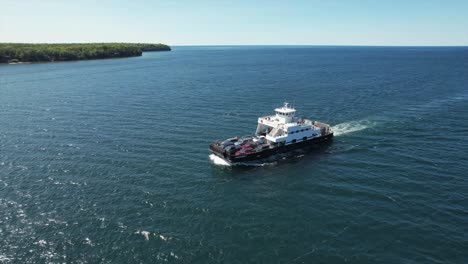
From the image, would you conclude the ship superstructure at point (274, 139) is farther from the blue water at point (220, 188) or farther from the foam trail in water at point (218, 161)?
the blue water at point (220, 188)

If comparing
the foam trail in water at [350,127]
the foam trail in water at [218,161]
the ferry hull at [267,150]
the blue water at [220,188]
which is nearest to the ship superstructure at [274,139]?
the ferry hull at [267,150]

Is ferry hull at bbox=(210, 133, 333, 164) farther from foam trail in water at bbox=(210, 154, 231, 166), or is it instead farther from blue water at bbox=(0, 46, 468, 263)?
blue water at bbox=(0, 46, 468, 263)

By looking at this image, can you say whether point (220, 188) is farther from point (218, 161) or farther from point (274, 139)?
point (274, 139)

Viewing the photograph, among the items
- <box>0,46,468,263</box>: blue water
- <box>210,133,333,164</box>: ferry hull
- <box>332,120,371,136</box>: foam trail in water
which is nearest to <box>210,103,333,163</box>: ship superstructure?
<box>210,133,333,164</box>: ferry hull

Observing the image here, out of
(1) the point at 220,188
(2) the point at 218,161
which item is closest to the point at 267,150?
(2) the point at 218,161

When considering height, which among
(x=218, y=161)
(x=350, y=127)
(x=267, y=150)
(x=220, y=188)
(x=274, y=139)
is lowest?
(x=220, y=188)

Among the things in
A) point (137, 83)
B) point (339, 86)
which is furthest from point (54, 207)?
point (339, 86)
